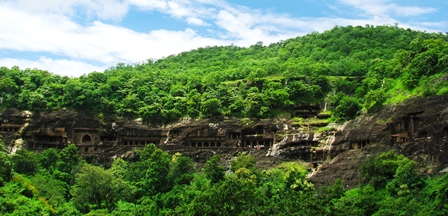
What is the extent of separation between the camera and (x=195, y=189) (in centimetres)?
5841

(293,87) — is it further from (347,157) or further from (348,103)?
(347,157)

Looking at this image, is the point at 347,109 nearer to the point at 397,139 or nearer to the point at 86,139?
the point at 397,139

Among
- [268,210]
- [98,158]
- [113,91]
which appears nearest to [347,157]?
[268,210]

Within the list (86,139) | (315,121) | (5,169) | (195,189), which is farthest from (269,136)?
(5,169)

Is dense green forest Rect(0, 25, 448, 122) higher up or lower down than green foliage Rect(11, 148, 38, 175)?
higher up

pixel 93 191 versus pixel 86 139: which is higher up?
pixel 86 139

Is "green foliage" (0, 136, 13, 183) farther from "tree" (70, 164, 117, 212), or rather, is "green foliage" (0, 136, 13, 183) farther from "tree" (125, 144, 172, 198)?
"tree" (125, 144, 172, 198)

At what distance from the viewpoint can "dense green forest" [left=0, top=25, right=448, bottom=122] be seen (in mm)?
68938

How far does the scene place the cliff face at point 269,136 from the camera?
189 ft

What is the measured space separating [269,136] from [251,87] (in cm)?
1381

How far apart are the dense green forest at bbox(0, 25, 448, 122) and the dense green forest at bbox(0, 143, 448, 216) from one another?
477 inches

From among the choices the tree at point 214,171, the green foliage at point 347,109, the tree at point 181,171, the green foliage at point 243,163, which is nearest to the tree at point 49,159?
the tree at point 181,171

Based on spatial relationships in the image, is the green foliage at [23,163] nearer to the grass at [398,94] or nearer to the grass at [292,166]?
the grass at [292,166]

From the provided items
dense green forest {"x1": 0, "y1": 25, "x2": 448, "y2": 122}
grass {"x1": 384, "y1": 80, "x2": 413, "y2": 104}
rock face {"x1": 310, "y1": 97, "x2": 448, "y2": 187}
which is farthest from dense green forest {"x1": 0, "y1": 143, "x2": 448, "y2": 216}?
dense green forest {"x1": 0, "y1": 25, "x2": 448, "y2": 122}
